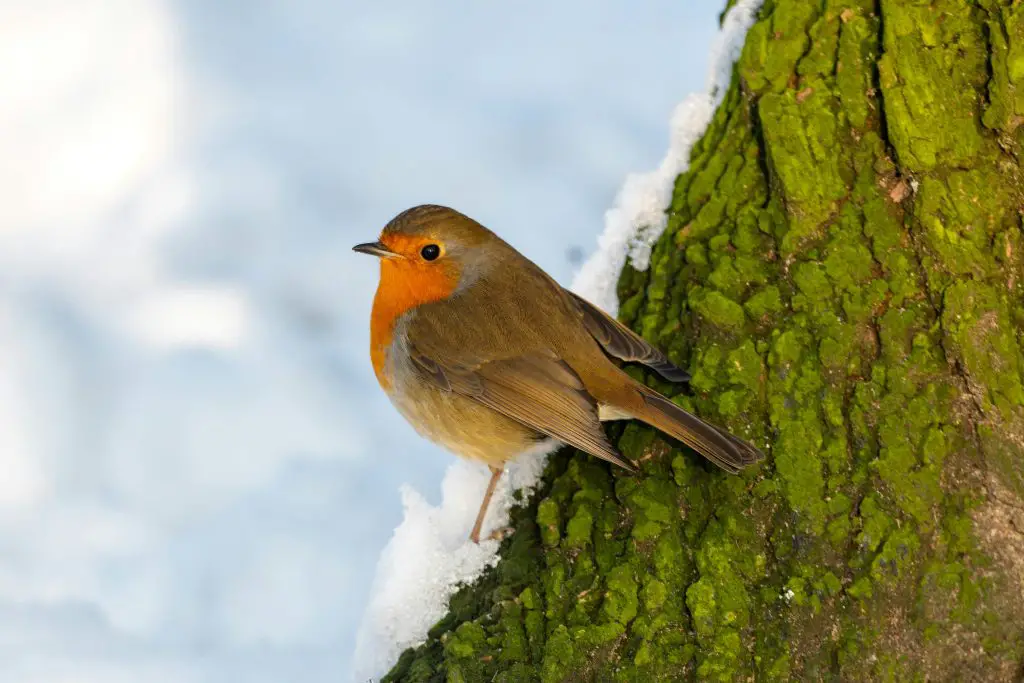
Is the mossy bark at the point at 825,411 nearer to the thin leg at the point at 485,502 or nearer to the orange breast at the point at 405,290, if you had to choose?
the thin leg at the point at 485,502

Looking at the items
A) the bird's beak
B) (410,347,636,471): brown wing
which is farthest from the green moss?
the bird's beak

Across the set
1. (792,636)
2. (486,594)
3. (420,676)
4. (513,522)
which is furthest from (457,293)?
(792,636)

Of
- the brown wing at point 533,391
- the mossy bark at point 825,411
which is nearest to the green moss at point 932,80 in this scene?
the mossy bark at point 825,411

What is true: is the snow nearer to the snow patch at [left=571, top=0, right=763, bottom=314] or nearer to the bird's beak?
the snow patch at [left=571, top=0, right=763, bottom=314]

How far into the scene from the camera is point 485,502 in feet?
8.70

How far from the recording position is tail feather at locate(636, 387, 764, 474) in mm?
2168

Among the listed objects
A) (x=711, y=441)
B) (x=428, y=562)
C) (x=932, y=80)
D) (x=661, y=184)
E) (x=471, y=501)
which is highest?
(x=661, y=184)

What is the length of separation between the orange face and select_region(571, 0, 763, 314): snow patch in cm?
47

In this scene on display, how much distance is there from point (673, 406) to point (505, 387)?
1.96 ft

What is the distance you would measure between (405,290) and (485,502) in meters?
0.74

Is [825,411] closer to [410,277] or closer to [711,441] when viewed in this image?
[711,441]

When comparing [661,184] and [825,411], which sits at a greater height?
[661,184]

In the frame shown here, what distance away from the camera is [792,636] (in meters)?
2.05

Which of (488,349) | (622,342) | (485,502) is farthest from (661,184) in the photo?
(485,502)
